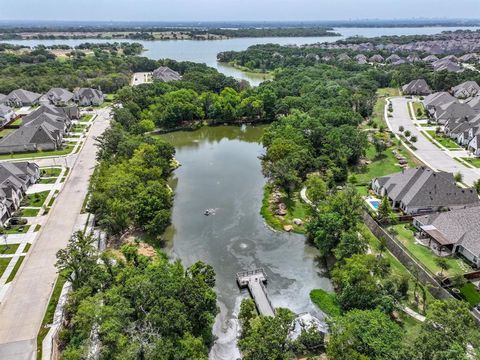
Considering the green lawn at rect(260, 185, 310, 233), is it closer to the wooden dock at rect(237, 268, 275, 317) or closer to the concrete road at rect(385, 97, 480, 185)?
the wooden dock at rect(237, 268, 275, 317)

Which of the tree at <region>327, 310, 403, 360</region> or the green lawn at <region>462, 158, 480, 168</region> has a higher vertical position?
the tree at <region>327, 310, 403, 360</region>

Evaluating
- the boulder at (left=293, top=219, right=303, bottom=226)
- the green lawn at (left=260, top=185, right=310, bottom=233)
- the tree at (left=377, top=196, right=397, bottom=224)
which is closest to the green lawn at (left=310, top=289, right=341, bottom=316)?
the green lawn at (left=260, top=185, right=310, bottom=233)

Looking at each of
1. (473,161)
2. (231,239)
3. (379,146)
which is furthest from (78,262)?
(473,161)

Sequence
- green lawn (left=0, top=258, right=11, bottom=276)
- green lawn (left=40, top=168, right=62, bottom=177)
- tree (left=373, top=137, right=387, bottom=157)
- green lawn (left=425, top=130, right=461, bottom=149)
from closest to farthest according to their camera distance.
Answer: green lawn (left=0, top=258, right=11, bottom=276) < green lawn (left=40, top=168, right=62, bottom=177) < tree (left=373, top=137, right=387, bottom=157) < green lawn (left=425, top=130, right=461, bottom=149)

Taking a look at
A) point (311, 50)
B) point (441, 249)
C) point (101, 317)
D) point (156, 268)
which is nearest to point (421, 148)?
point (441, 249)

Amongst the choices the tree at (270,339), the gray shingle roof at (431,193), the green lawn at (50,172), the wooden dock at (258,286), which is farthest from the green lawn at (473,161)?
the green lawn at (50,172)

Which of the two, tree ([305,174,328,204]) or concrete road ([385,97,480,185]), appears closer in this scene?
tree ([305,174,328,204])
